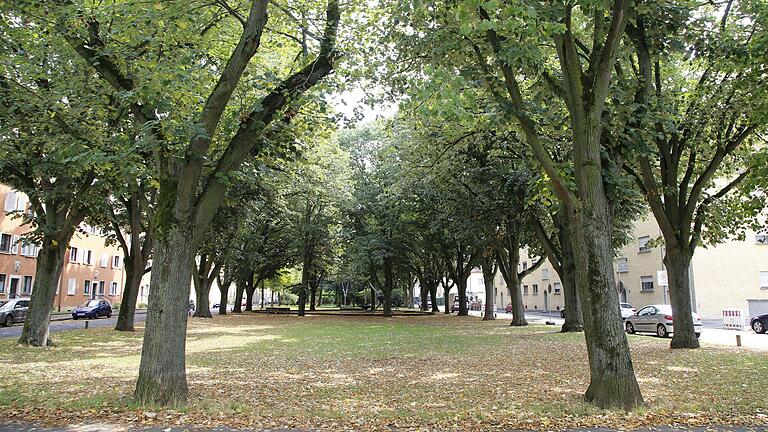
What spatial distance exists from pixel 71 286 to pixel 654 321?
4867 cm

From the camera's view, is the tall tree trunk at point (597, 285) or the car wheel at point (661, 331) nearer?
the tall tree trunk at point (597, 285)

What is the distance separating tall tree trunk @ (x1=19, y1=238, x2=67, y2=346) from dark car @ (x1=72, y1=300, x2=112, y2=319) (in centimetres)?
2289

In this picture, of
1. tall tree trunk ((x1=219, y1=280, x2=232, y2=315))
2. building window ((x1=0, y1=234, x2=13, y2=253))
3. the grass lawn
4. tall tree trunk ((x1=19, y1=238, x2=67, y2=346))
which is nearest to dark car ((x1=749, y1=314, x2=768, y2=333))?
the grass lawn

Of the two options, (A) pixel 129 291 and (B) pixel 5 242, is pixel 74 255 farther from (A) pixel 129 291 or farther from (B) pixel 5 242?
(A) pixel 129 291

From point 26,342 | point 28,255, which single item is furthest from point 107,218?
point 28,255

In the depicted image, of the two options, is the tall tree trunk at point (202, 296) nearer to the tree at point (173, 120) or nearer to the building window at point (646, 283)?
the tree at point (173, 120)

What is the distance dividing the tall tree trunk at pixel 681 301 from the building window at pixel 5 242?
147ft

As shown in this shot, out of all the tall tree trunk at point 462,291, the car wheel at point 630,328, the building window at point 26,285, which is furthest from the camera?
the building window at point 26,285

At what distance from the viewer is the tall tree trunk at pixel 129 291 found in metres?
22.5

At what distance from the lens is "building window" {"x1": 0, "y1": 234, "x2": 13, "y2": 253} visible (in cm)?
3994

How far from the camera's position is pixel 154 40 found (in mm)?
8664

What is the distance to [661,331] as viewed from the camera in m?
22.9

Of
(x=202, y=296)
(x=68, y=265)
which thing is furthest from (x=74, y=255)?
(x=202, y=296)

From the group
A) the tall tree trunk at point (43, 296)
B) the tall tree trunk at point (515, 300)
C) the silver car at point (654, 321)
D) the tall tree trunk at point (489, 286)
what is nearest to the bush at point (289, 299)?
the tall tree trunk at point (489, 286)
